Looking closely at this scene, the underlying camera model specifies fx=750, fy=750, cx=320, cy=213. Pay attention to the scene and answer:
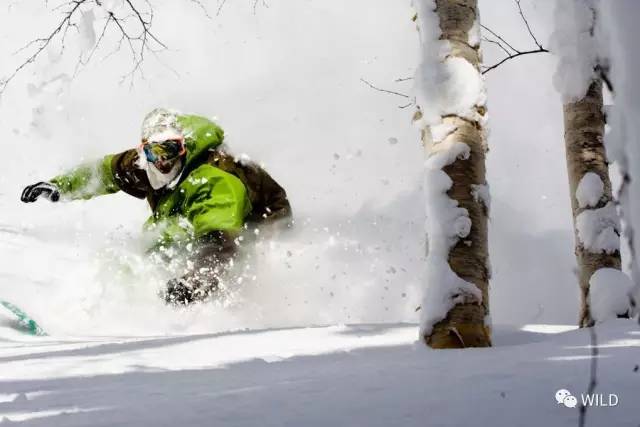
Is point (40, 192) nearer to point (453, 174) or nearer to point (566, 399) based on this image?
point (453, 174)

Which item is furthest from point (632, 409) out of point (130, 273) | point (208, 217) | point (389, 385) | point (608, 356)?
point (130, 273)

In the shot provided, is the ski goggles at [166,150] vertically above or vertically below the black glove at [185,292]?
above

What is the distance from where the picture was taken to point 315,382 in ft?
8.22

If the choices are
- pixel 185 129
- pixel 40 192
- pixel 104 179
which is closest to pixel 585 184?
pixel 185 129

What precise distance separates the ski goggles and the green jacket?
9cm

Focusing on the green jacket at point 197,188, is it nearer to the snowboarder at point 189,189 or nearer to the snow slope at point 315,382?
the snowboarder at point 189,189

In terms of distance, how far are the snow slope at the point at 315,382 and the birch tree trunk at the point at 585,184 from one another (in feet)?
3.80

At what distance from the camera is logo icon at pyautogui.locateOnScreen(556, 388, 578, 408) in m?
1.85

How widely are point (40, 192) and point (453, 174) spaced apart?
4886 mm

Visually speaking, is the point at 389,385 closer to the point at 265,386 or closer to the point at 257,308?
the point at 265,386

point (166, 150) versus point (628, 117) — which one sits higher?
point (166, 150)

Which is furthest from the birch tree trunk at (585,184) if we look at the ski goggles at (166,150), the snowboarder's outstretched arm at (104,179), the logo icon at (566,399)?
the snowboarder's outstretched arm at (104,179)

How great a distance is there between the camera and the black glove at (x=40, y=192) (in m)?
7.19

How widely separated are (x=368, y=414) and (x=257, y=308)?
5.71 meters
